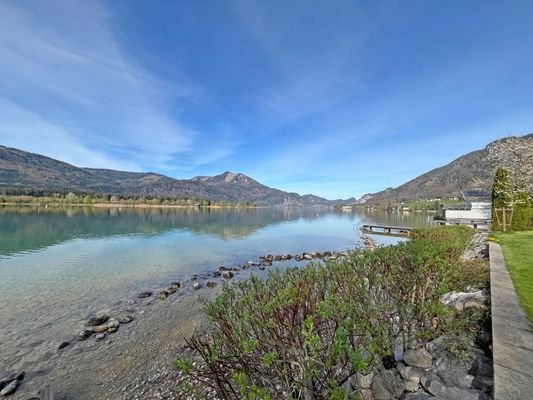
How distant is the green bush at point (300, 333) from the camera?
3.11 metres

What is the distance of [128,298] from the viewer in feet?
45.3

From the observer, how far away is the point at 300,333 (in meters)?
3.53

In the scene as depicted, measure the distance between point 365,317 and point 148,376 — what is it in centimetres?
642

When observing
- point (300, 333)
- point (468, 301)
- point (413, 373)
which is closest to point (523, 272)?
point (468, 301)

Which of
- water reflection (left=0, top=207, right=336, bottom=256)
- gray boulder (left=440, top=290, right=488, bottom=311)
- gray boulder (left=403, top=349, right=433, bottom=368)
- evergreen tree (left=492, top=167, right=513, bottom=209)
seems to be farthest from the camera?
water reflection (left=0, top=207, right=336, bottom=256)

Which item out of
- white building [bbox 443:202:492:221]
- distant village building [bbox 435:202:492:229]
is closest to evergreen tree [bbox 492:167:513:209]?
distant village building [bbox 435:202:492:229]

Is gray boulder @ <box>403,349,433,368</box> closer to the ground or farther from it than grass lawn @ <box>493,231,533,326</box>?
closer to the ground

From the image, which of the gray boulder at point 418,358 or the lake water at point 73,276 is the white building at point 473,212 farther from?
the gray boulder at point 418,358

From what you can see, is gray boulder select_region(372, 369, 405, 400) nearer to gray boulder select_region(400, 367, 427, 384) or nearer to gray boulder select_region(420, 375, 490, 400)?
gray boulder select_region(400, 367, 427, 384)

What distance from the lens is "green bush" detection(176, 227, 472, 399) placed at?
10.2ft

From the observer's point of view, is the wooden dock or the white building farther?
the white building

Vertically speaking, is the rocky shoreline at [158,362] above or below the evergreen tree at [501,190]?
below

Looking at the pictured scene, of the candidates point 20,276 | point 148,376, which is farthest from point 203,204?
point 148,376

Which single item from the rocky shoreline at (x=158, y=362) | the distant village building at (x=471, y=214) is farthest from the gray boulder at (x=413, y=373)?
the distant village building at (x=471, y=214)
